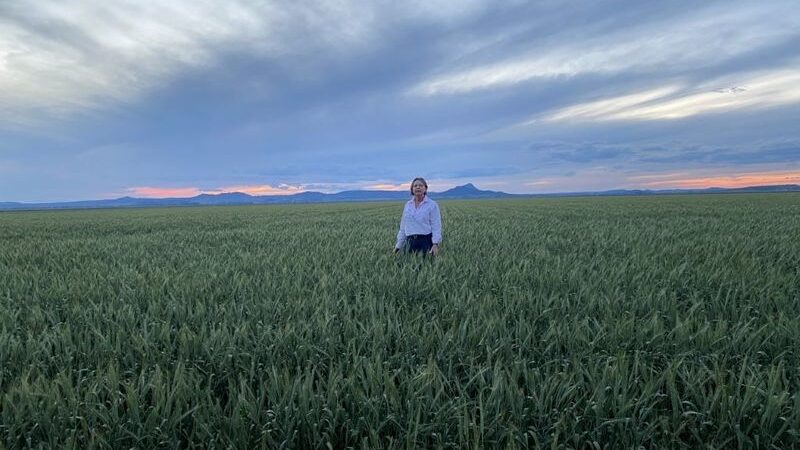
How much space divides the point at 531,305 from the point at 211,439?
11.3 ft

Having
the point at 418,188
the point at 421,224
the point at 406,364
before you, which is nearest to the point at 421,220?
the point at 421,224

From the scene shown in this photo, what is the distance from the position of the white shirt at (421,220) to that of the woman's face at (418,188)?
0.25 m

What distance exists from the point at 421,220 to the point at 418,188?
0.76 metres

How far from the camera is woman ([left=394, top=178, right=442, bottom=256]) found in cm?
791

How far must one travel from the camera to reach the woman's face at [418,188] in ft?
25.7

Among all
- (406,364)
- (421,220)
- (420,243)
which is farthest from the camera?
(420,243)

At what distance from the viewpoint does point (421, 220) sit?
830 centimetres

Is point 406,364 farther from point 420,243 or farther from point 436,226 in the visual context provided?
point 420,243

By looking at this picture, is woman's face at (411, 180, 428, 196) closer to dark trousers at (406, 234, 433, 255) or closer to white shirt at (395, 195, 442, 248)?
white shirt at (395, 195, 442, 248)

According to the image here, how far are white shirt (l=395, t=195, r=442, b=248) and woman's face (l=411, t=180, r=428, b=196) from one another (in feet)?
0.83

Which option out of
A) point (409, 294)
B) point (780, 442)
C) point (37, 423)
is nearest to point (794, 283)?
point (780, 442)

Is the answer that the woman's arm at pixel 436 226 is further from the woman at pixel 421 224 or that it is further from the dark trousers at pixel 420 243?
the dark trousers at pixel 420 243

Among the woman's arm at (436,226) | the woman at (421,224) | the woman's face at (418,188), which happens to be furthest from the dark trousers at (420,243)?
the woman's face at (418,188)

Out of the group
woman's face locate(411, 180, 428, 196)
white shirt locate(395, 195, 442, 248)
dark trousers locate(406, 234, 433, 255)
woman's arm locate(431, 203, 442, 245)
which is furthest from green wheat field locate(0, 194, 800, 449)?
dark trousers locate(406, 234, 433, 255)
